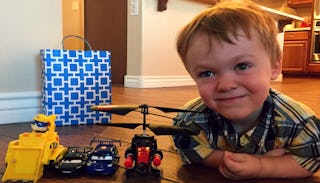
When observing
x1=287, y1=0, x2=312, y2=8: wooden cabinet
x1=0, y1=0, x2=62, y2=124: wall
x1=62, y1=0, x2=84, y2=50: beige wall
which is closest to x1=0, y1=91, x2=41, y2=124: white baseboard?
x1=0, y1=0, x2=62, y2=124: wall

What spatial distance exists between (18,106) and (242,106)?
2.71 feet

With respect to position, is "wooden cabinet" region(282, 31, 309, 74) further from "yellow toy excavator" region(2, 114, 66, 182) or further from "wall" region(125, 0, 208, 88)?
"yellow toy excavator" region(2, 114, 66, 182)

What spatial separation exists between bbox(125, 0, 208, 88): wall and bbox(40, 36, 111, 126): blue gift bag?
1577mm

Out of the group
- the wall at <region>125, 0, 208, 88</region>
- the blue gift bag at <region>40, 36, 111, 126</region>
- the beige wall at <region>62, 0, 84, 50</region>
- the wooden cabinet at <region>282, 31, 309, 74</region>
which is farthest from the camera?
the wooden cabinet at <region>282, 31, 309, 74</region>

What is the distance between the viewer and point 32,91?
47.6 inches

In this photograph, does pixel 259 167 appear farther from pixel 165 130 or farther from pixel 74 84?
pixel 74 84

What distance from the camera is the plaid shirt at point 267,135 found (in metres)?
0.66

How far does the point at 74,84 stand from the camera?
1146 mm

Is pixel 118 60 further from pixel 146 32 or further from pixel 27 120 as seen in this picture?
pixel 27 120

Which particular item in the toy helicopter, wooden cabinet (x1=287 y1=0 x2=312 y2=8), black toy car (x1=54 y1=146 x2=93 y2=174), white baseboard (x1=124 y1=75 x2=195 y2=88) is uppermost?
wooden cabinet (x1=287 y1=0 x2=312 y2=8)

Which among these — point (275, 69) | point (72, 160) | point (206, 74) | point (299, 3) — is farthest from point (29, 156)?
point (299, 3)

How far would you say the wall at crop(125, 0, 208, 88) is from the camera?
2781 mm

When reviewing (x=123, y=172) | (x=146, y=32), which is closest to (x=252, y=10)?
(x=123, y=172)

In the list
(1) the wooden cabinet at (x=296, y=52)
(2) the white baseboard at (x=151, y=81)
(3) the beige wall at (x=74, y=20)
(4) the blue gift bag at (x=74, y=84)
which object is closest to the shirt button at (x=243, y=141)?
(4) the blue gift bag at (x=74, y=84)
